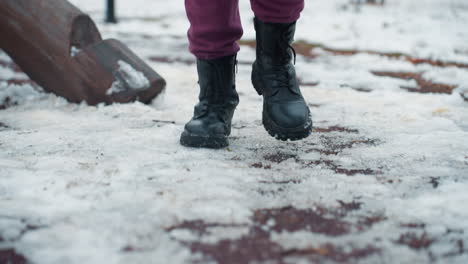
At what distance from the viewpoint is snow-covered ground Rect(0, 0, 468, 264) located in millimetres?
921

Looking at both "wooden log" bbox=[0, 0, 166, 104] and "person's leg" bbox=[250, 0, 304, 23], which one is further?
"wooden log" bbox=[0, 0, 166, 104]

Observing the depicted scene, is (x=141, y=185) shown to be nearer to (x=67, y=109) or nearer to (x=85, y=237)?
(x=85, y=237)

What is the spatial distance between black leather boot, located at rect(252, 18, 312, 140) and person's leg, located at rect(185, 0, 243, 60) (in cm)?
9

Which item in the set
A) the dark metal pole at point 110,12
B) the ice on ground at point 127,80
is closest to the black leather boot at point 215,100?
the ice on ground at point 127,80

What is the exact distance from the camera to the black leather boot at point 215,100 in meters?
1.55

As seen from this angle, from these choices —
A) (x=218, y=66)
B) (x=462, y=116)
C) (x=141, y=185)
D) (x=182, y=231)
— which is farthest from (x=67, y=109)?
(x=462, y=116)

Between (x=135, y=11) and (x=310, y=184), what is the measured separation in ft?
24.6

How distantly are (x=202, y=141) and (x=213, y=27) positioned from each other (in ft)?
1.20

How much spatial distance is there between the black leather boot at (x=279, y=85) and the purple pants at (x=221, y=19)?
41 millimetres

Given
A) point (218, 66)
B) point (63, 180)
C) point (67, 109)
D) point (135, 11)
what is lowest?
point (135, 11)

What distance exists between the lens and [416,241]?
3.10 ft

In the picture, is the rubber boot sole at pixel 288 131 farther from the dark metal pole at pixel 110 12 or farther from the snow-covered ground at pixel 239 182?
the dark metal pole at pixel 110 12

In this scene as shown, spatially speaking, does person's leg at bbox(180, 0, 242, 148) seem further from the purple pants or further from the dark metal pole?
the dark metal pole

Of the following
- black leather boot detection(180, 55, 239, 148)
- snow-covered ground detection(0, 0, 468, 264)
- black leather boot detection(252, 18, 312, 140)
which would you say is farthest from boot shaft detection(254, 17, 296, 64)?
snow-covered ground detection(0, 0, 468, 264)
